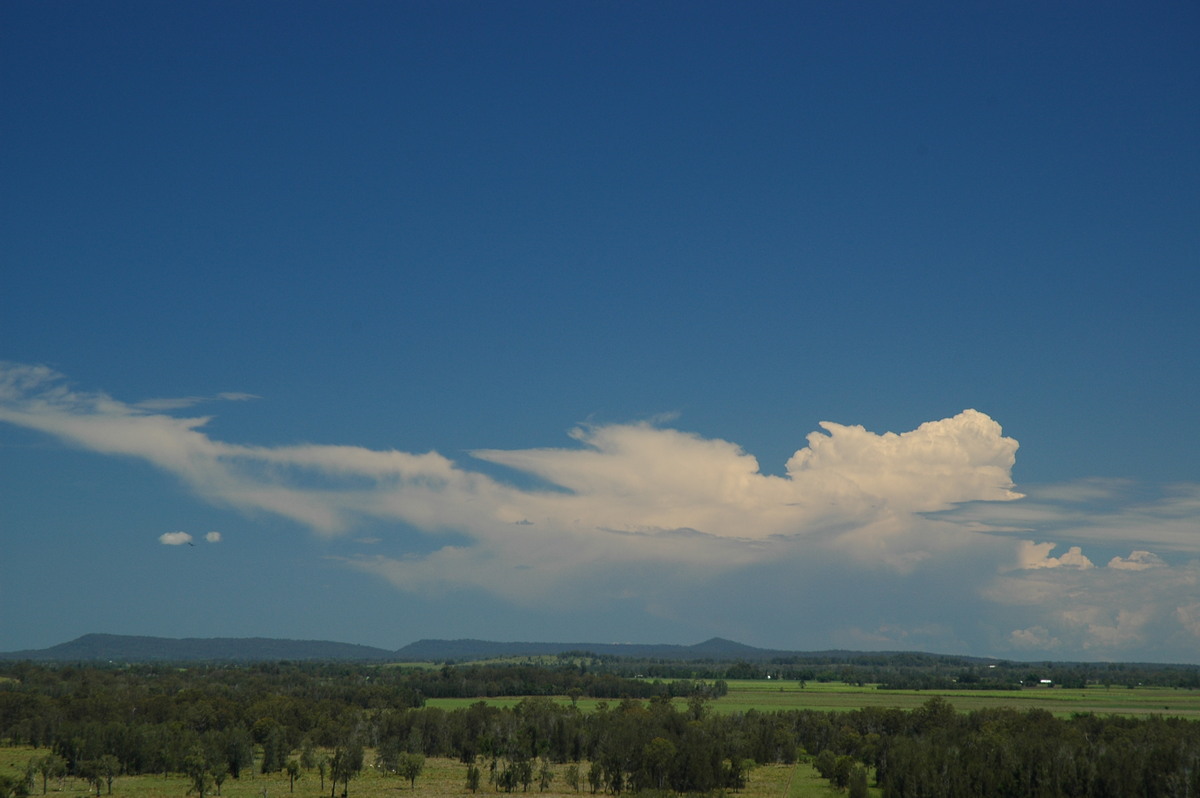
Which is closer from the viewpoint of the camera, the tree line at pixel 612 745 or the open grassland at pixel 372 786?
the tree line at pixel 612 745

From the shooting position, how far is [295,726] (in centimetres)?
17238

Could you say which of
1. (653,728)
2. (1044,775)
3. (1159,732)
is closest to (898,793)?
(1044,775)

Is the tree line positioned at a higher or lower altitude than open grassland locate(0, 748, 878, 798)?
higher

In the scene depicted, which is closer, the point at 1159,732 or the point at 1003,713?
the point at 1159,732

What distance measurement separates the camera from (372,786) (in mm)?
123750

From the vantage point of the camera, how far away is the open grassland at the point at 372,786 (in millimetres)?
114062

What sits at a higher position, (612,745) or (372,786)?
(612,745)

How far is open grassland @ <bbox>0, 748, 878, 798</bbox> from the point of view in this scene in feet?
374

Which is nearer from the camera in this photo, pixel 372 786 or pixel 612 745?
pixel 372 786

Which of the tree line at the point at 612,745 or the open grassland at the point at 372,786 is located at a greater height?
the tree line at the point at 612,745

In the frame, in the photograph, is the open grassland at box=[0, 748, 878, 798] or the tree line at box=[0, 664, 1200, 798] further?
the open grassland at box=[0, 748, 878, 798]

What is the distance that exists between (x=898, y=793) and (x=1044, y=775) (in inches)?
585

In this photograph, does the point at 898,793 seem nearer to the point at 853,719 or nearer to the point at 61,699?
the point at 853,719

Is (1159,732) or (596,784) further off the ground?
(1159,732)
